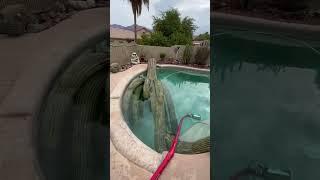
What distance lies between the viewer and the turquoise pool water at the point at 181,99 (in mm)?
1911

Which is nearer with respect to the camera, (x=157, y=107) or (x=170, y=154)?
(x=170, y=154)

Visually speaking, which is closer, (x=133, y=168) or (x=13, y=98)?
(x=13, y=98)

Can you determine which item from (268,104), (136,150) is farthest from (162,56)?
(268,104)

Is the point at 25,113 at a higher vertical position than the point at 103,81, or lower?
lower

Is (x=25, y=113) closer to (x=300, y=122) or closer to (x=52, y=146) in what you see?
(x=52, y=146)

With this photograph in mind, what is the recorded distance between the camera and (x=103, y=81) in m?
1.27

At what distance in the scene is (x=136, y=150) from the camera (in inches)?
73.8

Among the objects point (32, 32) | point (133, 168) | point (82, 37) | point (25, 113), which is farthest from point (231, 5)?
point (133, 168)

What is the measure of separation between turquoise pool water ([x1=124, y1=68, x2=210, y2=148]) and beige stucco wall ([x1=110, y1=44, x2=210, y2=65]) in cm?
13

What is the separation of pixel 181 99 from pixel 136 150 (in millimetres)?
555

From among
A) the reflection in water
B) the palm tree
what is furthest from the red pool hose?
the palm tree

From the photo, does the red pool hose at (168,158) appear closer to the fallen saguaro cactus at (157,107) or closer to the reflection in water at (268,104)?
the fallen saguaro cactus at (157,107)

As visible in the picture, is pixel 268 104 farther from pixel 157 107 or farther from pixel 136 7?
pixel 136 7

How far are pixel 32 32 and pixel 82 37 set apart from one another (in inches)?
8.5
